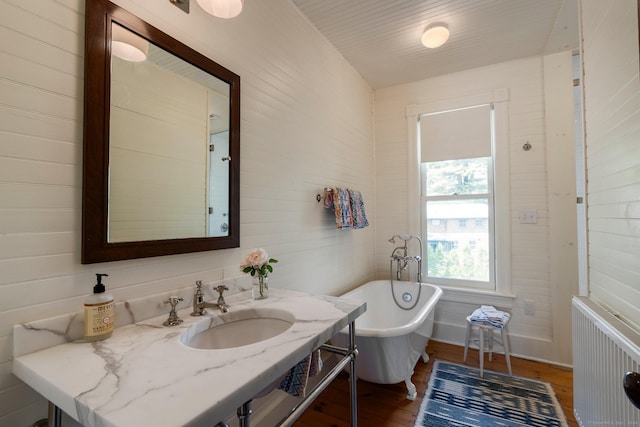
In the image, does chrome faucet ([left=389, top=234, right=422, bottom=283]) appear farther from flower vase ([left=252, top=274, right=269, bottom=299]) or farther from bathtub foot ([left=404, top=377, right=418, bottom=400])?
flower vase ([left=252, top=274, right=269, bottom=299])

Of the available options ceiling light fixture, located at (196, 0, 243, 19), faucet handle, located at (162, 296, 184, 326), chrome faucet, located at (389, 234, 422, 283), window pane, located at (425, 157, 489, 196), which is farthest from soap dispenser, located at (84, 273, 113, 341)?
window pane, located at (425, 157, 489, 196)

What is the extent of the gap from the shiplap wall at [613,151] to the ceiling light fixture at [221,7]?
151cm

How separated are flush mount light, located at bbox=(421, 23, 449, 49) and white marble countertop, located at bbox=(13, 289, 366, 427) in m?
2.23

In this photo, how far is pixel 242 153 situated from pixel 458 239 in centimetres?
229

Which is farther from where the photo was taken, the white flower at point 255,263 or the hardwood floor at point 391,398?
the hardwood floor at point 391,398

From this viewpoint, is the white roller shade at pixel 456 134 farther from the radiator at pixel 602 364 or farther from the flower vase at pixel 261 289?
the flower vase at pixel 261 289

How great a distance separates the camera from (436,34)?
7.22 ft

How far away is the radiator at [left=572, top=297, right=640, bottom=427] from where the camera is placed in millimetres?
1028

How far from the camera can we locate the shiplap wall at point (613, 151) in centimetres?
109

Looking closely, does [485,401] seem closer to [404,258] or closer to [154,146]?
[404,258]

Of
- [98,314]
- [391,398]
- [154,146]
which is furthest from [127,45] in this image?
[391,398]

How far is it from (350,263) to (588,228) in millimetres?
1691

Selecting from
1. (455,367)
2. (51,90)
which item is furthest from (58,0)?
(455,367)

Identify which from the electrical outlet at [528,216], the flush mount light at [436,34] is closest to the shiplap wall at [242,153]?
the flush mount light at [436,34]
